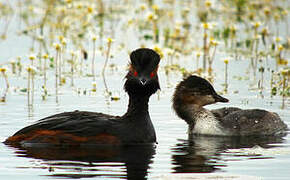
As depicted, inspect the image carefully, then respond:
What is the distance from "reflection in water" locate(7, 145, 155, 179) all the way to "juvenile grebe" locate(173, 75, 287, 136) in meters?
2.11

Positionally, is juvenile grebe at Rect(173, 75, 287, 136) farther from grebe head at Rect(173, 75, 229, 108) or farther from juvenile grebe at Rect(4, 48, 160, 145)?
juvenile grebe at Rect(4, 48, 160, 145)

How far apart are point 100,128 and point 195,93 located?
9.79 ft

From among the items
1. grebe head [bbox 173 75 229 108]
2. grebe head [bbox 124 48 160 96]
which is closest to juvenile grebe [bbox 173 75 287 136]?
grebe head [bbox 173 75 229 108]

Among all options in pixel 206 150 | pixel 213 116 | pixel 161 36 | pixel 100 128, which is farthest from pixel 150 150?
pixel 161 36

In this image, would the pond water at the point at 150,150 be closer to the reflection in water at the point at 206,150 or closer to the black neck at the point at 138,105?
the reflection in water at the point at 206,150

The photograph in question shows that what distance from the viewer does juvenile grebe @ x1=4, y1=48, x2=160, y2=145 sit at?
10.9 metres

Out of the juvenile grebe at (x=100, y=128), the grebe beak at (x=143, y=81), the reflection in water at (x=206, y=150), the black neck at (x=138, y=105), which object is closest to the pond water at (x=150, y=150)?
the reflection in water at (x=206, y=150)

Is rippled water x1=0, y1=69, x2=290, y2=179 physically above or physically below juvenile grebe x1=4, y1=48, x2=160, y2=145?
below

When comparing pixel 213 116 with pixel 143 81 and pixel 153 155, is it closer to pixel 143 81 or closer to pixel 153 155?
pixel 143 81

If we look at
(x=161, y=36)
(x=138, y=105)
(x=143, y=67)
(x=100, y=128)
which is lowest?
(x=100, y=128)

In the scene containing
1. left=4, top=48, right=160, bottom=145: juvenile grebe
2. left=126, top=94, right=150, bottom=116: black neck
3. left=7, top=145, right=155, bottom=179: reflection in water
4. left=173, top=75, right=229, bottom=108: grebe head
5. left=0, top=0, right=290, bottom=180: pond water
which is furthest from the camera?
left=173, top=75, right=229, bottom=108: grebe head

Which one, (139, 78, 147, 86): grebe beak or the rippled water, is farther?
(139, 78, 147, 86): grebe beak

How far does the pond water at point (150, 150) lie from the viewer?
9305 mm

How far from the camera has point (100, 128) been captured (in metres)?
11.0
